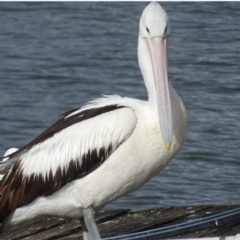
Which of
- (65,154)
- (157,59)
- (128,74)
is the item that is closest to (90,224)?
(65,154)

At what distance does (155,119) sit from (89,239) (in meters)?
0.76

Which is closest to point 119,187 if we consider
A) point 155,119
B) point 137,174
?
point 137,174

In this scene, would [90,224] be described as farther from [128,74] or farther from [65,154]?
[128,74]

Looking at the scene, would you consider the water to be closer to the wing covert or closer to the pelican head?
the wing covert

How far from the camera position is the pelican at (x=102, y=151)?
412cm

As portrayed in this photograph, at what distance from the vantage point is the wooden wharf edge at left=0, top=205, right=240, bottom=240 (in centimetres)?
452

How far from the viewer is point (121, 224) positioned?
4.83 meters

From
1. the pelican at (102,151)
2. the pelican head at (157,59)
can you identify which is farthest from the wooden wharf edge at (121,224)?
Answer: the pelican head at (157,59)

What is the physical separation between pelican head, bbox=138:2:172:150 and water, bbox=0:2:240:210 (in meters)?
3.15

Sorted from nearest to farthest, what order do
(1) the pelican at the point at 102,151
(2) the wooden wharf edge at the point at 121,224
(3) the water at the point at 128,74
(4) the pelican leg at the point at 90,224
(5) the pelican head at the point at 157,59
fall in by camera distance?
(5) the pelican head at the point at 157,59, (1) the pelican at the point at 102,151, (4) the pelican leg at the point at 90,224, (2) the wooden wharf edge at the point at 121,224, (3) the water at the point at 128,74

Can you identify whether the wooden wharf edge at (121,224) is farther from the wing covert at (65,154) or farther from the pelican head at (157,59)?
the pelican head at (157,59)

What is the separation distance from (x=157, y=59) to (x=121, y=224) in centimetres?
119

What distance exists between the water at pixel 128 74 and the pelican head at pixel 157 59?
315 cm

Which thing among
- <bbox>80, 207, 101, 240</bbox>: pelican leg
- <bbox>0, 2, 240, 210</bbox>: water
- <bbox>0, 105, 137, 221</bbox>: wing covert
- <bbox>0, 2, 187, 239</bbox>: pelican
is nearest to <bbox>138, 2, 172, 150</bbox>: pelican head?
<bbox>0, 2, 187, 239</bbox>: pelican
